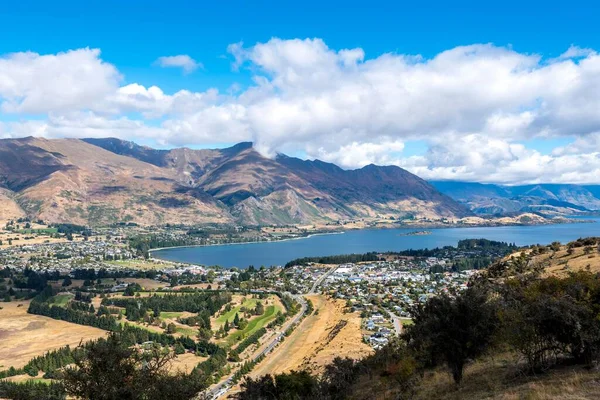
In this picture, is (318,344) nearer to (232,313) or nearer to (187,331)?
(187,331)

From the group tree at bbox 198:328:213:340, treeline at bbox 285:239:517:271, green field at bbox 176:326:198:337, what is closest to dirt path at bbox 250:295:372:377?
tree at bbox 198:328:213:340

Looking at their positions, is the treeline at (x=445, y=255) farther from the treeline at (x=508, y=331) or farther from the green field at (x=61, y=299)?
the treeline at (x=508, y=331)

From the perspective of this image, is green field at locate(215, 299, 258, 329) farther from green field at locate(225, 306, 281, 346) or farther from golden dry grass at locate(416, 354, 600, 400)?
golden dry grass at locate(416, 354, 600, 400)

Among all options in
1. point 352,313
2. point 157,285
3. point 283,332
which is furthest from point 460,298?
point 157,285

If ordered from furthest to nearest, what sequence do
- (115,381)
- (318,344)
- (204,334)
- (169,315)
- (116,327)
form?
(169,315) < (116,327) < (204,334) < (318,344) < (115,381)

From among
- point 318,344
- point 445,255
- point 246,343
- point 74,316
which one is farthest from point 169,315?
point 445,255

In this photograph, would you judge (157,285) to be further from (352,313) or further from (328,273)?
(352,313)
